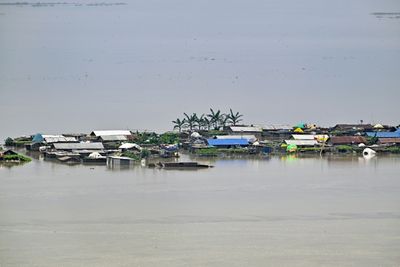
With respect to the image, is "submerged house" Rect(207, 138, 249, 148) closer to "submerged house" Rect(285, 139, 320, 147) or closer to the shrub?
"submerged house" Rect(285, 139, 320, 147)

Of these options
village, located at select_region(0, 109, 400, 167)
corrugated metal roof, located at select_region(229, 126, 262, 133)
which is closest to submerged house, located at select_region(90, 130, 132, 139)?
village, located at select_region(0, 109, 400, 167)

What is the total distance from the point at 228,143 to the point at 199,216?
457cm

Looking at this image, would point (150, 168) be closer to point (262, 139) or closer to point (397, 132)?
point (262, 139)

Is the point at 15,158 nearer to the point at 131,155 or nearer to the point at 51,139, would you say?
the point at 131,155

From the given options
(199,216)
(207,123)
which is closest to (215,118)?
(207,123)

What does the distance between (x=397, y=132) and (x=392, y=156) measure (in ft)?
3.88

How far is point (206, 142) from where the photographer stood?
37.8 ft

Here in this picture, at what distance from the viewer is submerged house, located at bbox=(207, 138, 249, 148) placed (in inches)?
447

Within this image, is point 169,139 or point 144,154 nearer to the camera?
point 144,154

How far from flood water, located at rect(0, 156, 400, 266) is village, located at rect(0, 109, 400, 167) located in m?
0.86

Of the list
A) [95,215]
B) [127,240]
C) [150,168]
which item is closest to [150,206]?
[95,215]

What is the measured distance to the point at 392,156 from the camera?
11.2 metres

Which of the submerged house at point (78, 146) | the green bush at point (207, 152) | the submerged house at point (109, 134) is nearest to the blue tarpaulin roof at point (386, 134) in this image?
the green bush at point (207, 152)

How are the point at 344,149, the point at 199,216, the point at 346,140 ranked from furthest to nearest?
the point at 346,140
the point at 344,149
the point at 199,216
